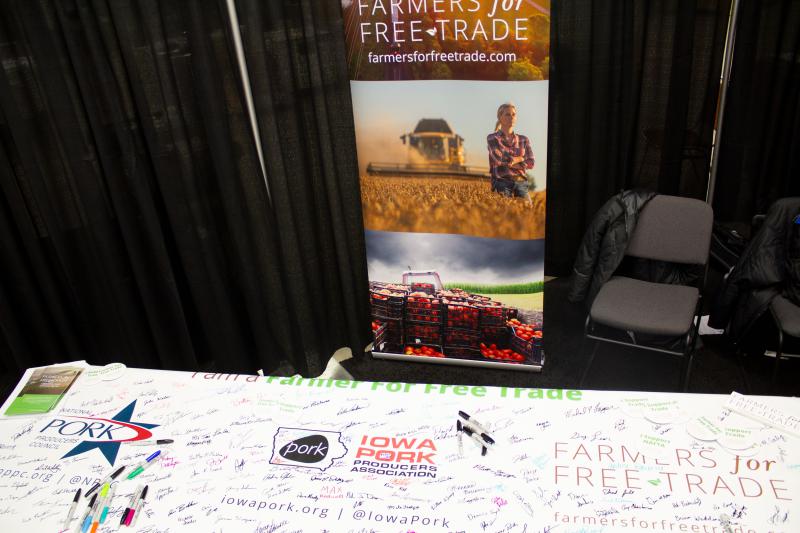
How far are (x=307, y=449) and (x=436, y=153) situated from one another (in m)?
1.41

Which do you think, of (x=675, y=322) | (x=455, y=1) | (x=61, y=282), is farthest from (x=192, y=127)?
(x=675, y=322)

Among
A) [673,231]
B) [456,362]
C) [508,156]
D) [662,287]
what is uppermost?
[508,156]

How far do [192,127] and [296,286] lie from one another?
34.3 inches

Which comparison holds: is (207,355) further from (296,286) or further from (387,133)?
(387,133)

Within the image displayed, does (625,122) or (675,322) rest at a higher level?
(625,122)

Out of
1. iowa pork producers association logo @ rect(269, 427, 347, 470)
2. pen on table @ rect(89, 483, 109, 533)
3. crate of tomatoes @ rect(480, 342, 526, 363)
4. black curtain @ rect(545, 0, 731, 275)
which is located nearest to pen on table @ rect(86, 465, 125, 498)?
pen on table @ rect(89, 483, 109, 533)

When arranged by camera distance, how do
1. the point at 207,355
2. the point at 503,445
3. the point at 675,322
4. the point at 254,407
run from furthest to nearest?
the point at 207,355 < the point at 675,322 < the point at 254,407 < the point at 503,445

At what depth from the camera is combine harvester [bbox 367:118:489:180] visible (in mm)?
2605

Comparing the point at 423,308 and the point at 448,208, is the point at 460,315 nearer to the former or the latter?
the point at 423,308

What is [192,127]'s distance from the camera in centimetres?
271

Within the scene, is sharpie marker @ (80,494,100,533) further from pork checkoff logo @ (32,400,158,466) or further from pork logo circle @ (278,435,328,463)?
pork logo circle @ (278,435,328,463)

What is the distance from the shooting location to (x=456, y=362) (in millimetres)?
3123

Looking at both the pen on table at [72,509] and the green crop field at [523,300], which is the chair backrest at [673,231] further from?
the pen on table at [72,509]

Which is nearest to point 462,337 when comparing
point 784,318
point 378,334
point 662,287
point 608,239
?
point 378,334
